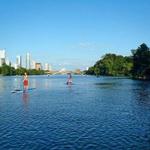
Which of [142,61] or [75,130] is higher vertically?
[142,61]

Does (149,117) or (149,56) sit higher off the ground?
(149,56)

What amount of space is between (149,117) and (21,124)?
469 inches

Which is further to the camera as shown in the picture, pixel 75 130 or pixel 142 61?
pixel 142 61

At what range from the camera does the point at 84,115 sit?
34406mm

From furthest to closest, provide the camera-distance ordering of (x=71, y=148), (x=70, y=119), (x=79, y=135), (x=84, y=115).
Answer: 1. (x=84, y=115)
2. (x=70, y=119)
3. (x=79, y=135)
4. (x=71, y=148)

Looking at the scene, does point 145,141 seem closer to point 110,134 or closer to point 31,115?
point 110,134

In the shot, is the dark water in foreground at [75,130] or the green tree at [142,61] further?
the green tree at [142,61]

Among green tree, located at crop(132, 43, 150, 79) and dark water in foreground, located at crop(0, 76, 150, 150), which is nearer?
dark water in foreground, located at crop(0, 76, 150, 150)

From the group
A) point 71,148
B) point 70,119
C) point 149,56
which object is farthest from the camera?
point 149,56

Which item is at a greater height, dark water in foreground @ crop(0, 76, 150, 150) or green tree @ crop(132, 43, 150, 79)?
green tree @ crop(132, 43, 150, 79)

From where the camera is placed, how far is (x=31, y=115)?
3447 cm

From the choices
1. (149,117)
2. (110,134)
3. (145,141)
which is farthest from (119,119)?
(145,141)

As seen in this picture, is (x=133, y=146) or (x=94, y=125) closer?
(x=133, y=146)

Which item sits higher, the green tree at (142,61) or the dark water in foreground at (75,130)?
the green tree at (142,61)
